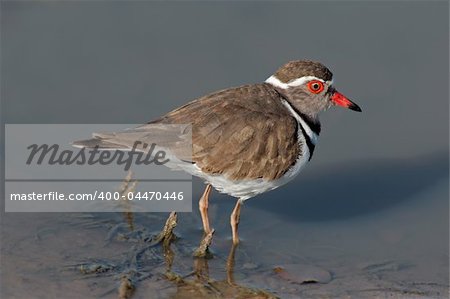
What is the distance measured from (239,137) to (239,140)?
27 millimetres

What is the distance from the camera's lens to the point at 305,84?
8.05 meters

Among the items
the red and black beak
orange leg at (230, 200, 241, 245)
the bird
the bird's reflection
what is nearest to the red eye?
the red and black beak

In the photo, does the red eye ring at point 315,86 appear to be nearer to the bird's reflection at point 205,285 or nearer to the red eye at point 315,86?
the red eye at point 315,86

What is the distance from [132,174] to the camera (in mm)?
8406

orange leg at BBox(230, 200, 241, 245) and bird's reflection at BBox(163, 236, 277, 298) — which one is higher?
orange leg at BBox(230, 200, 241, 245)

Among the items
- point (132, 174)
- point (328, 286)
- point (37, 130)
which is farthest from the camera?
point (37, 130)

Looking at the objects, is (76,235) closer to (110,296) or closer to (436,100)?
(110,296)

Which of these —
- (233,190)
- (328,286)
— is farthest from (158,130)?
(328,286)

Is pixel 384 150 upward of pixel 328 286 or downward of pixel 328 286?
upward

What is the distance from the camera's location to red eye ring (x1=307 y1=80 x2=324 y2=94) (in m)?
8.05

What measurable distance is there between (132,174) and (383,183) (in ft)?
9.36

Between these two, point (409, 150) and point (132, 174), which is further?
point (409, 150)

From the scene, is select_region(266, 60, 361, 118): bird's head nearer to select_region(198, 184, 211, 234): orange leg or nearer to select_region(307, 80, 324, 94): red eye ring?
select_region(307, 80, 324, 94): red eye ring
